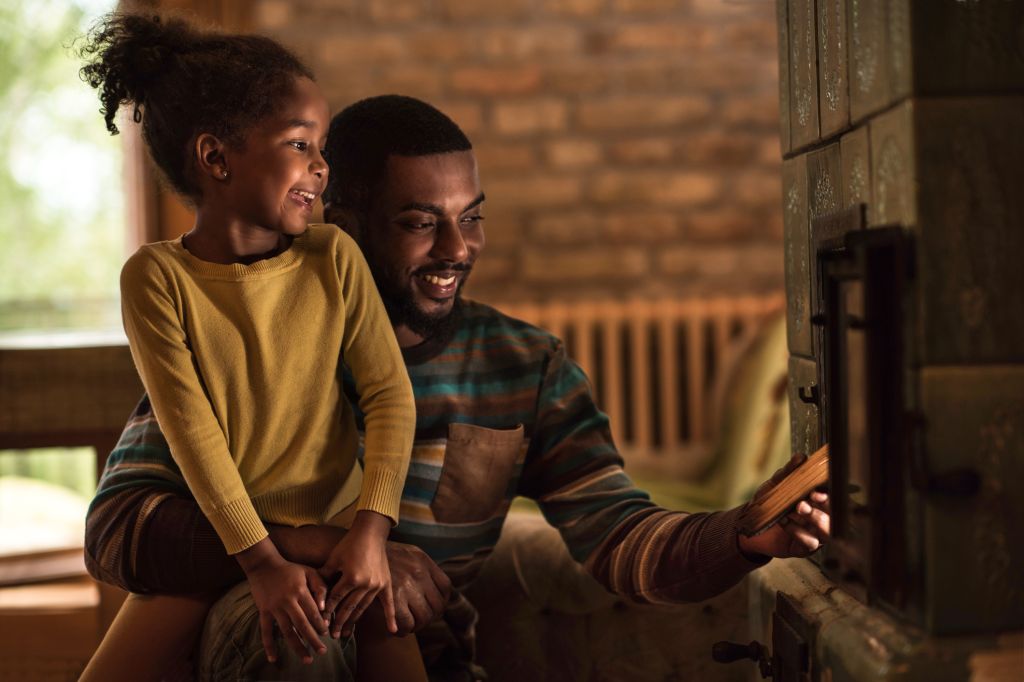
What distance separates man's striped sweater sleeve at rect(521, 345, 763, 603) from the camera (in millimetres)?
1269

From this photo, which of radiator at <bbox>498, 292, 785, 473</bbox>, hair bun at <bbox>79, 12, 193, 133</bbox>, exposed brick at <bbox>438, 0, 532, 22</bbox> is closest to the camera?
hair bun at <bbox>79, 12, 193, 133</bbox>

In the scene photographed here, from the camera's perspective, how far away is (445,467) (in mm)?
1393

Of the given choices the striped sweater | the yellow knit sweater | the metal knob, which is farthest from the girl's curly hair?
the metal knob

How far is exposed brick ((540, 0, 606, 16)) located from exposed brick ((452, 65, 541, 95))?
21 cm

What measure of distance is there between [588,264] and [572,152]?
394 mm

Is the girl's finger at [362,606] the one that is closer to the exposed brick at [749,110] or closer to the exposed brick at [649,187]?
the exposed brick at [649,187]

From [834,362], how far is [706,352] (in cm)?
270

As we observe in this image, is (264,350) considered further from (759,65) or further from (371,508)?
(759,65)

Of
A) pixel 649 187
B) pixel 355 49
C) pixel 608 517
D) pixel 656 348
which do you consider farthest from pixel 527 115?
pixel 608 517

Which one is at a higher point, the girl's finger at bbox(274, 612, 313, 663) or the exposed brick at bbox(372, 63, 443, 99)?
the exposed brick at bbox(372, 63, 443, 99)

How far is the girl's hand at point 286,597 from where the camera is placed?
1108 millimetres

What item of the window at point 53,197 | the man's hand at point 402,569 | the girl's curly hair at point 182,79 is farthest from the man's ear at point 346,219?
the window at point 53,197

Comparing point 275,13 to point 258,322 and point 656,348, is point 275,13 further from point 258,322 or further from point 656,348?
point 258,322

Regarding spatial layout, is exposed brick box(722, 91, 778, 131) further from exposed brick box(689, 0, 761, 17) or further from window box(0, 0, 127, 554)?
window box(0, 0, 127, 554)
